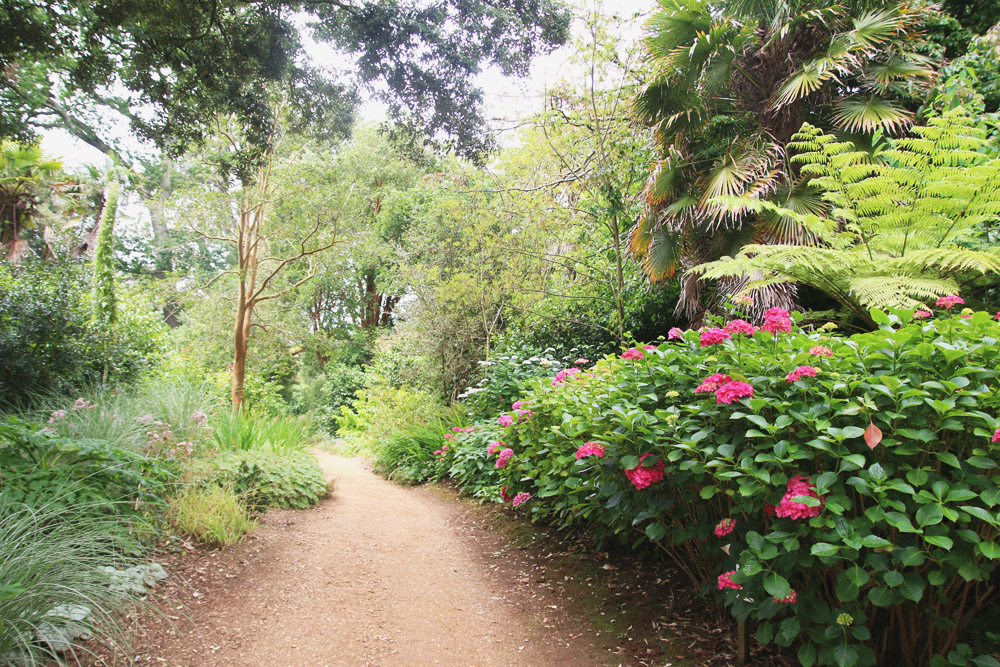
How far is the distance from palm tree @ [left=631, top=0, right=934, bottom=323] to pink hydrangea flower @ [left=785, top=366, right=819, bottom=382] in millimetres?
3503

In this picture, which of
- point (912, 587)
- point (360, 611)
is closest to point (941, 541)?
point (912, 587)

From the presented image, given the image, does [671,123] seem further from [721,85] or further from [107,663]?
[107,663]

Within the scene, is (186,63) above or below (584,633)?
above

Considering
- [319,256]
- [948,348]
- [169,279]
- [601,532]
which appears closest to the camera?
[948,348]

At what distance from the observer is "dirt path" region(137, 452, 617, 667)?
8.12 ft

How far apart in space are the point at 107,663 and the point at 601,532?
7.80 ft

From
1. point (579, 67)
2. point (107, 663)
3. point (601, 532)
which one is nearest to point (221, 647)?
point (107, 663)

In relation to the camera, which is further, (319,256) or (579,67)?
(319,256)

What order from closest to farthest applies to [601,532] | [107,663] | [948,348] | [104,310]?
[948,348] < [107,663] < [601,532] < [104,310]

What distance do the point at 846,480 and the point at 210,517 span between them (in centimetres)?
378

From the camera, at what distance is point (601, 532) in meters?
3.00

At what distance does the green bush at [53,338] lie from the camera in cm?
559

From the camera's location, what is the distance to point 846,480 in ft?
5.65

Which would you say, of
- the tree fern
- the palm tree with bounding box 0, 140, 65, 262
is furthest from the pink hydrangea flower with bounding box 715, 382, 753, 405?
the palm tree with bounding box 0, 140, 65, 262
